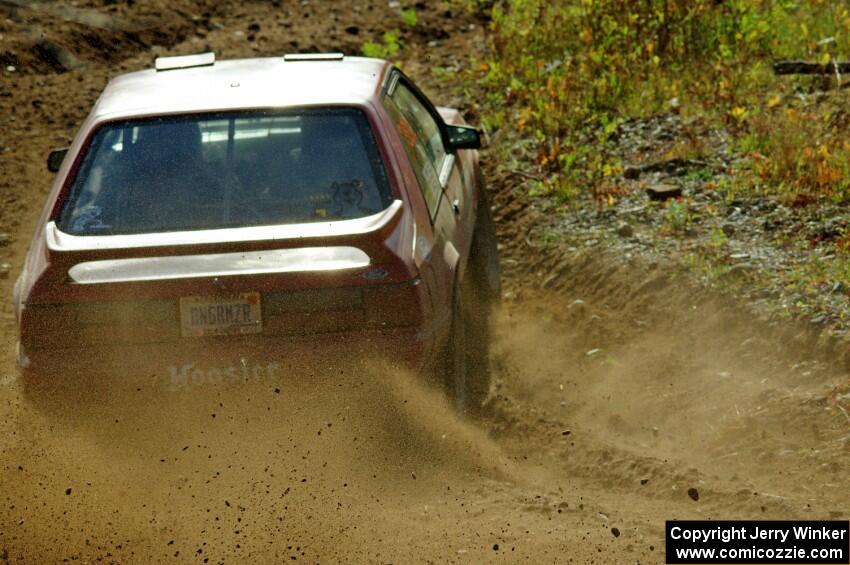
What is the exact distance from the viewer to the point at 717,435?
6055 millimetres

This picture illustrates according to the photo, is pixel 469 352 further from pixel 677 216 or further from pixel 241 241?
pixel 241 241

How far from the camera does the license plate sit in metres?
5.18

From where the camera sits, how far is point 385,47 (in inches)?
559

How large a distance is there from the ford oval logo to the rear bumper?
8.8 inches

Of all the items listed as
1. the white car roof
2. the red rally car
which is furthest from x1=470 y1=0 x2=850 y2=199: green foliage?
the red rally car

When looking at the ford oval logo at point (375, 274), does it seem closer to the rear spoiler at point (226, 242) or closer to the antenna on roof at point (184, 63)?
the rear spoiler at point (226, 242)

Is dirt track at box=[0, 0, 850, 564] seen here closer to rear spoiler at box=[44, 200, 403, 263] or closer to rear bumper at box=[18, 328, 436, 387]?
rear bumper at box=[18, 328, 436, 387]

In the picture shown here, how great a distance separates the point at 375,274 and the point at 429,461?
981mm

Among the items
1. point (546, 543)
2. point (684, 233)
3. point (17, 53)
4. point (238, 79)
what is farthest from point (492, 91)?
point (546, 543)

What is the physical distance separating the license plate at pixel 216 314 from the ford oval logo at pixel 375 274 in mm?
441

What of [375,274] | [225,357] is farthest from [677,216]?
[225,357]

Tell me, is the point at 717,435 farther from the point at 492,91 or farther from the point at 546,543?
the point at 492,91

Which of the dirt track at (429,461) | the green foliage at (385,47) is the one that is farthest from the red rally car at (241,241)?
the green foliage at (385,47)

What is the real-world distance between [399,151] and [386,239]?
25.5 inches
